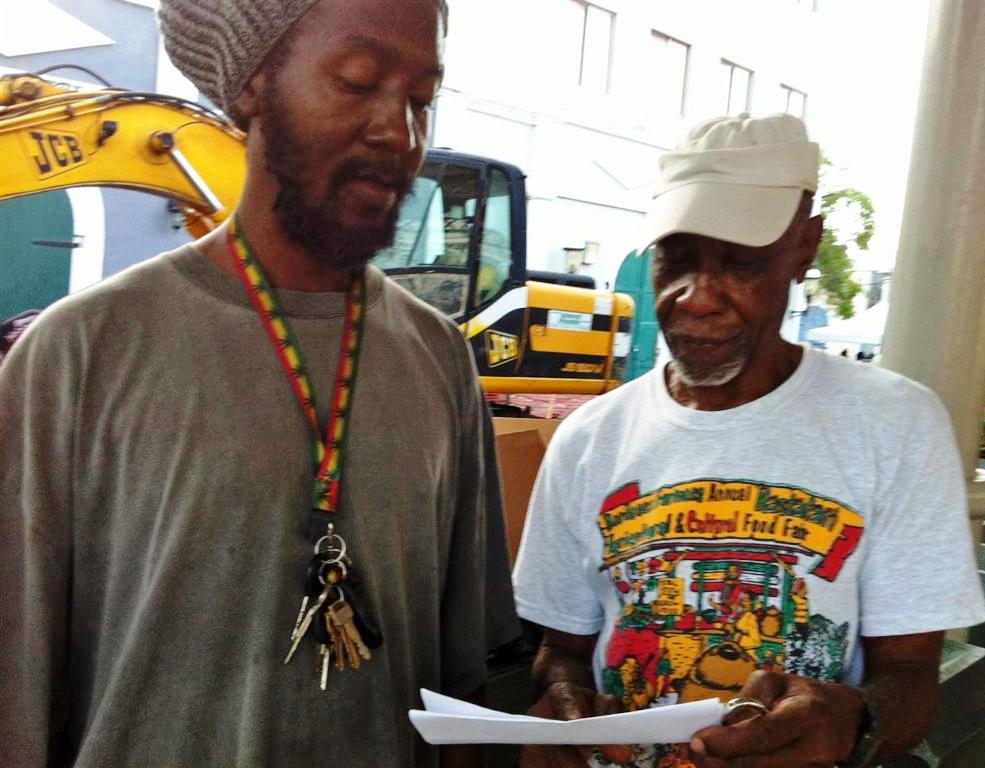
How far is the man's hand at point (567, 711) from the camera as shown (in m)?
1.46

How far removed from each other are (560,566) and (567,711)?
30 centimetres

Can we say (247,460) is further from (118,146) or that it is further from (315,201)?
(118,146)

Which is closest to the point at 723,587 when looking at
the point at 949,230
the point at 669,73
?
the point at 949,230

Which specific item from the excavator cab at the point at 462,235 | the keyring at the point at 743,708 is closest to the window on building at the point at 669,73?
the excavator cab at the point at 462,235

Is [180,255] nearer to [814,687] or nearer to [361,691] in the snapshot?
[361,691]

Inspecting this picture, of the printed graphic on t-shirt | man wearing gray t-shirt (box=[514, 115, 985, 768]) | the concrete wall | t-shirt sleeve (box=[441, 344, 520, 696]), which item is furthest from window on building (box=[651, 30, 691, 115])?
t-shirt sleeve (box=[441, 344, 520, 696])

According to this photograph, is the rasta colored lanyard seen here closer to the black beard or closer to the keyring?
the black beard

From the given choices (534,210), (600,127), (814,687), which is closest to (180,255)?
(814,687)

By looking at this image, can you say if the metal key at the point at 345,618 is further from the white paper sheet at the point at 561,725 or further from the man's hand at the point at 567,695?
the man's hand at the point at 567,695

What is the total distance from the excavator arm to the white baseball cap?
2963 mm

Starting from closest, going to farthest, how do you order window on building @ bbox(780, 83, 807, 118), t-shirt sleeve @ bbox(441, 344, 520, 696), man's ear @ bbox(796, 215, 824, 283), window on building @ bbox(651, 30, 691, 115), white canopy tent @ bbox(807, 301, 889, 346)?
t-shirt sleeve @ bbox(441, 344, 520, 696)
man's ear @ bbox(796, 215, 824, 283)
white canopy tent @ bbox(807, 301, 889, 346)
window on building @ bbox(651, 30, 691, 115)
window on building @ bbox(780, 83, 807, 118)

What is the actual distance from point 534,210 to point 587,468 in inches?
514

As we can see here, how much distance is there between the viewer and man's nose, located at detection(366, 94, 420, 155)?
3.92 feet

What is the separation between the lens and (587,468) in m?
1.71
